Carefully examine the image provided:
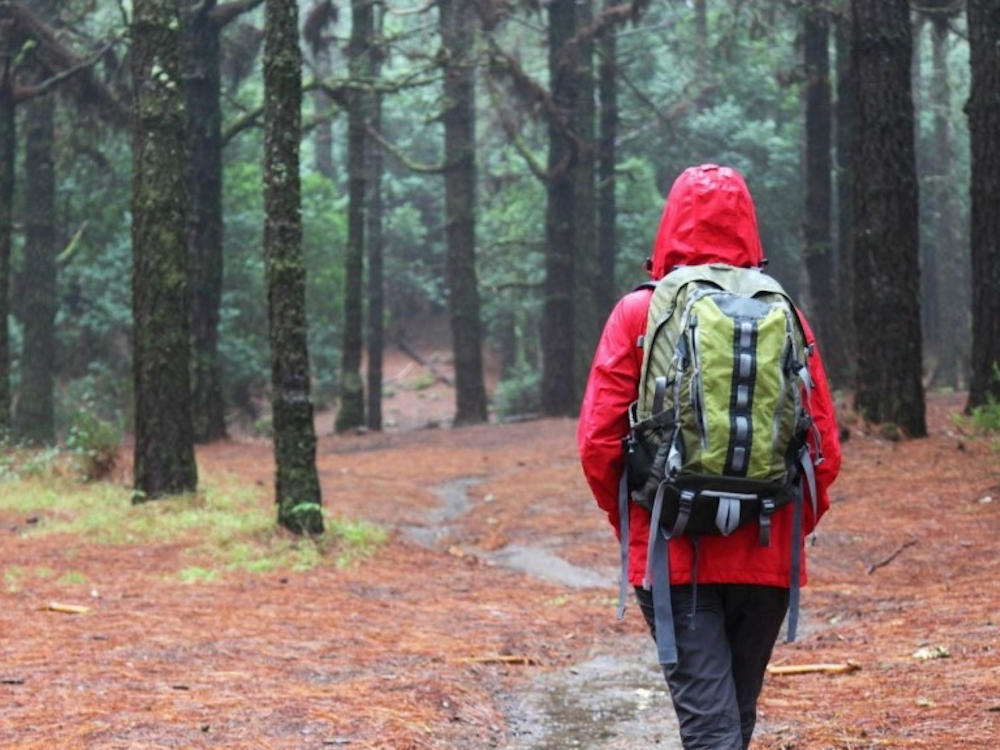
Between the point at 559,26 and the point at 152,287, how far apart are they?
15.5 metres

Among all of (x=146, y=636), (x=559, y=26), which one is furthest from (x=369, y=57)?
(x=146, y=636)

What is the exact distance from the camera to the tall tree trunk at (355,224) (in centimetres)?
2381

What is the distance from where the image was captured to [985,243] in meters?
13.7

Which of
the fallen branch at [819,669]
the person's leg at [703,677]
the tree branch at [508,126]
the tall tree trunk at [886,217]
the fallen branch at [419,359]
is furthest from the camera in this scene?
the fallen branch at [419,359]

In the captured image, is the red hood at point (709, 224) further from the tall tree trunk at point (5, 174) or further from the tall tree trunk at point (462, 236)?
the tall tree trunk at point (462, 236)

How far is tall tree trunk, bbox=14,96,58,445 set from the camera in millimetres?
20812

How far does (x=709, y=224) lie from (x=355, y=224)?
20545 mm

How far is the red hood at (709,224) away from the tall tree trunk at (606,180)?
77.9 ft

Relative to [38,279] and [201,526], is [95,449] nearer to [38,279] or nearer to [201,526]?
[201,526]

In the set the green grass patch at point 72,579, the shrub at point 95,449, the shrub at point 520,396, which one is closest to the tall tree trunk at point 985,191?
the shrub at point 95,449

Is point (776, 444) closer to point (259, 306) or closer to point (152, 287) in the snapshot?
point (152, 287)

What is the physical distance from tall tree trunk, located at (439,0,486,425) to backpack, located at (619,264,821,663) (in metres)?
20.4

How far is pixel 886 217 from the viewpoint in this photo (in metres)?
13.2

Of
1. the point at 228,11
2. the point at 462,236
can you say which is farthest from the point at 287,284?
the point at 462,236
